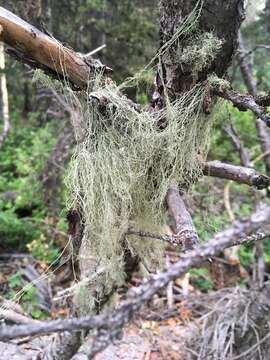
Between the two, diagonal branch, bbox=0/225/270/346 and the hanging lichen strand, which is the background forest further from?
diagonal branch, bbox=0/225/270/346

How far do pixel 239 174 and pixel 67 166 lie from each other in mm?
3199

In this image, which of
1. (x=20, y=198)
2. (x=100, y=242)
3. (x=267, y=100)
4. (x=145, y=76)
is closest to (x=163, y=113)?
(x=145, y=76)

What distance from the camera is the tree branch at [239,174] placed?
1.32 m

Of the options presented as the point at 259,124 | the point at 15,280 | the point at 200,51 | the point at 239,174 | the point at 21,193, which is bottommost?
the point at 15,280

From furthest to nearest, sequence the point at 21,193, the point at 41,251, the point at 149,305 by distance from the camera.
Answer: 1. the point at 21,193
2. the point at 41,251
3. the point at 149,305

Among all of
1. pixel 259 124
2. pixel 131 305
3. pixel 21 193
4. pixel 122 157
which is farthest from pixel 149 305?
pixel 131 305

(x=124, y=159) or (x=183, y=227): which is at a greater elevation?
(x=124, y=159)

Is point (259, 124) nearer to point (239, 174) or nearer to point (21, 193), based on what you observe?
point (239, 174)

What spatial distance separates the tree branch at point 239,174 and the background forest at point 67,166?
142mm

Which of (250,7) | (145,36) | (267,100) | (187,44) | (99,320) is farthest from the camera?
(145,36)

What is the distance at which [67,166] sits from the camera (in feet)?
14.5

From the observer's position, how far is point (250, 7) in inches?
77.9

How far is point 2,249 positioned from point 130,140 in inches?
111

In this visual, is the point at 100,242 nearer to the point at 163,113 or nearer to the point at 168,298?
Answer: the point at 163,113
